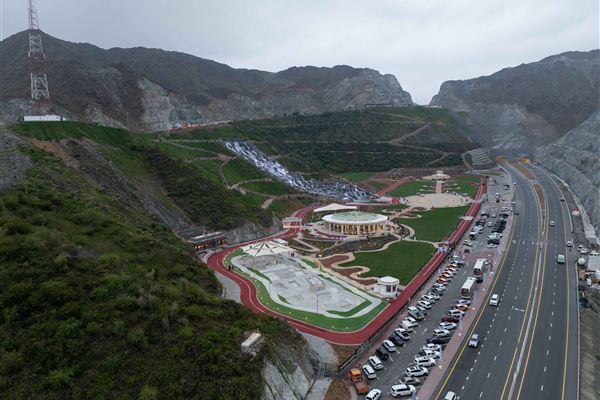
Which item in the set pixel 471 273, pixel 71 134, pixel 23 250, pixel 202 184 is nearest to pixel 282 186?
pixel 202 184

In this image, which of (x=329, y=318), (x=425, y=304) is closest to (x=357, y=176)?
(x=425, y=304)

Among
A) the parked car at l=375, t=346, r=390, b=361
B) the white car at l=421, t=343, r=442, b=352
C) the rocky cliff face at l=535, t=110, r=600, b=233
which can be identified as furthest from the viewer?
the rocky cliff face at l=535, t=110, r=600, b=233

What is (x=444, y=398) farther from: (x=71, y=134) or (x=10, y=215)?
(x=71, y=134)

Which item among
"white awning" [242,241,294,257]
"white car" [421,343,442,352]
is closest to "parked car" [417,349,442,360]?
"white car" [421,343,442,352]

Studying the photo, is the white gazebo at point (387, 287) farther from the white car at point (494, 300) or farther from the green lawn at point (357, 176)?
the green lawn at point (357, 176)

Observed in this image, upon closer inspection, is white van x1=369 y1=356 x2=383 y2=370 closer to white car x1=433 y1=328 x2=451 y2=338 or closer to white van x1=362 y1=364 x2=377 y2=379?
white van x1=362 y1=364 x2=377 y2=379
